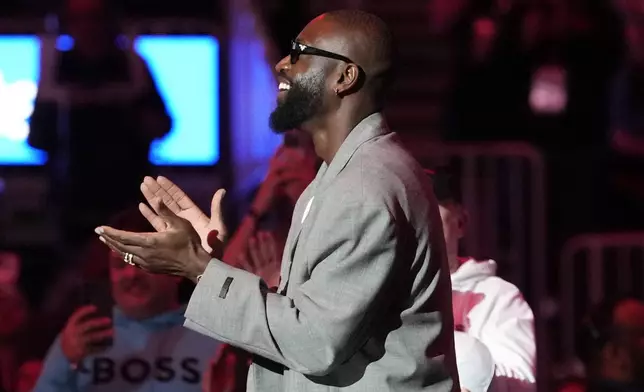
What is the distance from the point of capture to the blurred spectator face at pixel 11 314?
4895mm

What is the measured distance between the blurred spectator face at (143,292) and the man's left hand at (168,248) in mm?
1911

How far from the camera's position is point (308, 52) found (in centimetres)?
259

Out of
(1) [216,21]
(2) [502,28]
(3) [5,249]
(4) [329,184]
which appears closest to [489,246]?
(2) [502,28]

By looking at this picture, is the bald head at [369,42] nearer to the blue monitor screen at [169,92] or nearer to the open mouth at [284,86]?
the open mouth at [284,86]

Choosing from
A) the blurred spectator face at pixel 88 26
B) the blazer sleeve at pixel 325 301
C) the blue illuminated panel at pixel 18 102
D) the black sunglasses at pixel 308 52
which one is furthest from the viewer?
the blue illuminated panel at pixel 18 102

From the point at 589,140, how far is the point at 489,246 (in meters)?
0.75

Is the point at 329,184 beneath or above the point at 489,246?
above

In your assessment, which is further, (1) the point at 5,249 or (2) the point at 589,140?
(2) the point at 589,140

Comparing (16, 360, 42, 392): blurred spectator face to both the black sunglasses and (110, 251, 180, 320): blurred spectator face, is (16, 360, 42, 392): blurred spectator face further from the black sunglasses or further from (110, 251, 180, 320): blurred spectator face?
the black sunglasses

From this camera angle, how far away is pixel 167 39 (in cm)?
643

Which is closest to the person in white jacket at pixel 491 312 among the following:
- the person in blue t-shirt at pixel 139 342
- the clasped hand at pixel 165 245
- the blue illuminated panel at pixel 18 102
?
the person in blue t-shirt at pixel 139 342

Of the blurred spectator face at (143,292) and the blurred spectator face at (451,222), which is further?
the blurred spectator face at (143,292)

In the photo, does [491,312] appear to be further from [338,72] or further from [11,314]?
[11,314]

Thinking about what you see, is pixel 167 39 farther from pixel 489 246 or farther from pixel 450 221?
pixel 450 221
